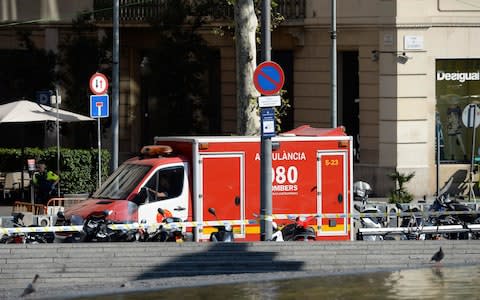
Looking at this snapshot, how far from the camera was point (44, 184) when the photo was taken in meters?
29.3

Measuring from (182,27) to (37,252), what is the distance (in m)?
21.5

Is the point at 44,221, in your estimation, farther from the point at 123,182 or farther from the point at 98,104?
the point at 98,104

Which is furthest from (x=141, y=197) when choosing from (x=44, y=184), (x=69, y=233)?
(x=44, y=184)

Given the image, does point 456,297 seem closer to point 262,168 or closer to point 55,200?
point 262,168

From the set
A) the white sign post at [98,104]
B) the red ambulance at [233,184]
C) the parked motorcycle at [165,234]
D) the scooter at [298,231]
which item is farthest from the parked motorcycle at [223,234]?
the white sign post at [98,104]

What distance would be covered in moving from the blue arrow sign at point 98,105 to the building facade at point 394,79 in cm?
809

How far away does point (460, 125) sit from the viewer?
3453 centimetres

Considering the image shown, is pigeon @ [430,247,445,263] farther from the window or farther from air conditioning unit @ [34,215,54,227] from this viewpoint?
air conditioning unit @ [34,215,54,227]

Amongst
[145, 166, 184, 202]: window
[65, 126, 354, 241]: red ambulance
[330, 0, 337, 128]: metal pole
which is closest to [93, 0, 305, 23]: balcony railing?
[330, 0, 337, 128]: metal pole

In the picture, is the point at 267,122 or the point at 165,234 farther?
the point at 267,122

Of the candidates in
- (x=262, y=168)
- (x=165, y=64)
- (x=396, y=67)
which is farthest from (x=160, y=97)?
(x=262, y=168)

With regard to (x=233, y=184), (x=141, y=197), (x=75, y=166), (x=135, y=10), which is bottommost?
(x=75, y=166)

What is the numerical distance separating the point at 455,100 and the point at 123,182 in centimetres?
1562

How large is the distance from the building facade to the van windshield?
13.2 m
